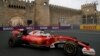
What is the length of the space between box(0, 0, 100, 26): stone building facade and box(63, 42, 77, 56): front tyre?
25901 mm

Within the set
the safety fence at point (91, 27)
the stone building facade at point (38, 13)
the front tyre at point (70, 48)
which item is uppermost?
the stone building facade at point (38, 13)

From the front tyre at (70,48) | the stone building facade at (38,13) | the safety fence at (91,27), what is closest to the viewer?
the front tyre at (70,48)

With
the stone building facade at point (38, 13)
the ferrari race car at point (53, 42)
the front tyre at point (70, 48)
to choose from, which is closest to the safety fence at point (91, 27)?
the stone building facade at point (38, 13)

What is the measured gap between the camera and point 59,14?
44469 millimetres

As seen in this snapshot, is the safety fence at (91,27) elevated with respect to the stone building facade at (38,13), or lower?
lower

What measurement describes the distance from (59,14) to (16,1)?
37.2 ft

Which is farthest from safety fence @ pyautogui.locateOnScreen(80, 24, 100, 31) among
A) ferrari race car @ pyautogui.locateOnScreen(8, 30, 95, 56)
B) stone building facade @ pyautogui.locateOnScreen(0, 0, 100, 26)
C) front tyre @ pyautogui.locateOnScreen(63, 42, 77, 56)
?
front tyre @ pyautogui.locateOnScreen(63, 42, 77, 56)

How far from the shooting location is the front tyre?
4824 millimetres

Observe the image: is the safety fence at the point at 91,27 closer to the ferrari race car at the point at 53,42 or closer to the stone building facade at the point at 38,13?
the stone building facade at the point at 38,13

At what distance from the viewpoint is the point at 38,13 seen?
131ft

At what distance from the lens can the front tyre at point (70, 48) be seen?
15.8 ft

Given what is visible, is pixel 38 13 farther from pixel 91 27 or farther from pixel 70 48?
pixel 70 48

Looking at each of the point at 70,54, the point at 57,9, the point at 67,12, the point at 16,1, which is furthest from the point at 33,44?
the point at 67,12

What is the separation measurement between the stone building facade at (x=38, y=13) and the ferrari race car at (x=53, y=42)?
24599mm
